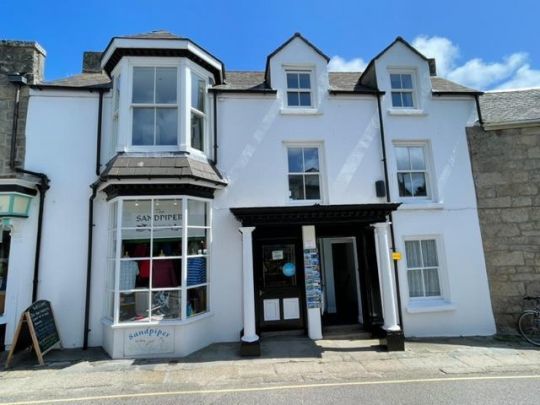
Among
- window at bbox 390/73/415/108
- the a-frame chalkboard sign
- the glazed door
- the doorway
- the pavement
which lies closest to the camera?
the pavement

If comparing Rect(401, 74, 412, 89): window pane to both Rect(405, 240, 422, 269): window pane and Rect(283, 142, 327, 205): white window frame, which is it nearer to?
Rect(283, 142, 327, 205): white window frame

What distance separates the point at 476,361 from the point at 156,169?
26.8ft

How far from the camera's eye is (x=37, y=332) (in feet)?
22.7

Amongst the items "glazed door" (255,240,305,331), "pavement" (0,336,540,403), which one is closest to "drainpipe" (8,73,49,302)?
"pavement" (0,336,540,403)

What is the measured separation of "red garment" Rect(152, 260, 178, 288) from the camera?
7566 millimetres

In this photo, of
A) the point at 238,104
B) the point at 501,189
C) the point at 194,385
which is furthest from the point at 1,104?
the point at 501,189

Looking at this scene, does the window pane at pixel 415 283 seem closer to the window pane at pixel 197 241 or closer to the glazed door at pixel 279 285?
the glazed door at pixel 279 285

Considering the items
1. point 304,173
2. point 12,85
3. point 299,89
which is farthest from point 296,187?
point 12,85

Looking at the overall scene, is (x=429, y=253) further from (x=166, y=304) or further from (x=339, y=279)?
(x=166, y=304)

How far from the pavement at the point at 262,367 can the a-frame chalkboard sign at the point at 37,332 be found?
0.27m

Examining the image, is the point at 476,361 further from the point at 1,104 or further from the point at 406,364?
the point at 1,104

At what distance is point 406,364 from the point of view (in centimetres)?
666

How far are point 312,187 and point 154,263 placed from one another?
185 inches

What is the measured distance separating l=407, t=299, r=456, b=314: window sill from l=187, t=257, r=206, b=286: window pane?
5.53 metres
